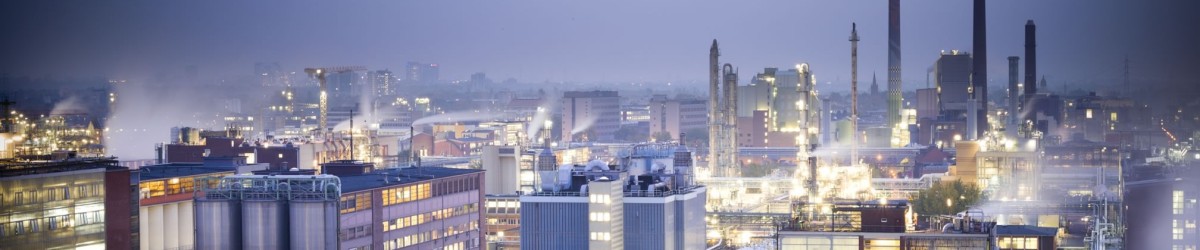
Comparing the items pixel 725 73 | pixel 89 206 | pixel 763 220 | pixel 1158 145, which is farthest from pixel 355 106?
pixel 89 206

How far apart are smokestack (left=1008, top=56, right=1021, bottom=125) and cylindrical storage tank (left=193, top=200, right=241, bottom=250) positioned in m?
51.9

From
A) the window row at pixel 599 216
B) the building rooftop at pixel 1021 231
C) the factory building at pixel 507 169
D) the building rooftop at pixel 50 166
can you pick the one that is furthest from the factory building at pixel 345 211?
the building rooftop at pixel 1021 231

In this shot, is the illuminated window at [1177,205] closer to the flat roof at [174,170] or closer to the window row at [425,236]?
the window row at [425,236]

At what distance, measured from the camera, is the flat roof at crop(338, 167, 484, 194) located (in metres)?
31.5

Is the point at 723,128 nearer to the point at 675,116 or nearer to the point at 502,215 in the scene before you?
the point at 502,215

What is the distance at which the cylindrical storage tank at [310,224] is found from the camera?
1071 inches

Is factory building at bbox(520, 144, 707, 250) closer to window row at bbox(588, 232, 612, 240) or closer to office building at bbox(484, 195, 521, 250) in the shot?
window row at bbox(588, 232, 612, 240)

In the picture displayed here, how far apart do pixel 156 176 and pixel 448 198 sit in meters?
5.34

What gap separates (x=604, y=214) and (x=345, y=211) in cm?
416

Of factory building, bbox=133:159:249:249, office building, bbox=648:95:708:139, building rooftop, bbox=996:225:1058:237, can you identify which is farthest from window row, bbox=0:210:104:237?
office building, bbox=648:95:708:139

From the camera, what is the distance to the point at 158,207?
3328 centimetres

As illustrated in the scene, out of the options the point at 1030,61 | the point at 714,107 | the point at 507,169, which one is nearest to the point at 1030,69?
the point at 1030,61

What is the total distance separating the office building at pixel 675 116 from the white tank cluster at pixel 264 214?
251ft

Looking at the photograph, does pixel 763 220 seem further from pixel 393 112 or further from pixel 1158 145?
pixel 393 112
